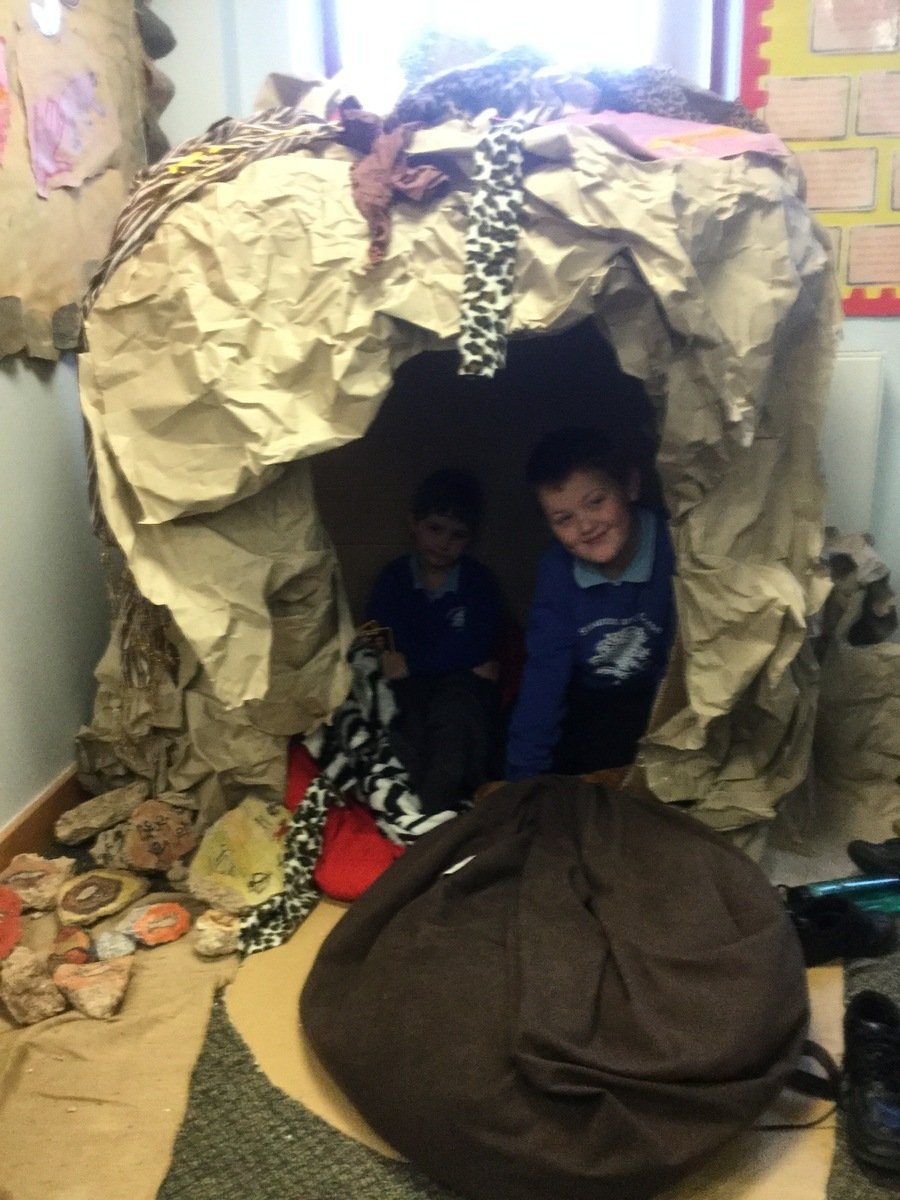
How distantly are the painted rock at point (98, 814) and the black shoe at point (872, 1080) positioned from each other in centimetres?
110

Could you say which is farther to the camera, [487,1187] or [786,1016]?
[786,1016]

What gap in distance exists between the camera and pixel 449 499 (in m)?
1.76

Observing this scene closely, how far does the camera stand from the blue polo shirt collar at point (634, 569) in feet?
5.03

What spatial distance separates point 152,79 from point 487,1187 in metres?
1.89

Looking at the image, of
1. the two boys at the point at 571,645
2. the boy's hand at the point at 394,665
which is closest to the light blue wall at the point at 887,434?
the two boys at the point at 571,645

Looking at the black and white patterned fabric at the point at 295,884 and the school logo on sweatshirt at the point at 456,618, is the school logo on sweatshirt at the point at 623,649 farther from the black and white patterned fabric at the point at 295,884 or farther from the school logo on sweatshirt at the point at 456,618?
the black and white patterned fabric at the point at 295,884

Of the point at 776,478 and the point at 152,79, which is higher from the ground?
the point at 152,79

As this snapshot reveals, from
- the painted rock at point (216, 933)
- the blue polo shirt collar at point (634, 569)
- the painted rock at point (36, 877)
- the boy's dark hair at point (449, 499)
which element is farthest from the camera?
the boy's dark hair at point (449, 499)

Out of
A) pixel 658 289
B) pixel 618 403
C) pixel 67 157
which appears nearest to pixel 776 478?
pixel 658 289

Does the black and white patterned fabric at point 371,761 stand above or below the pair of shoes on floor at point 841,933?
above

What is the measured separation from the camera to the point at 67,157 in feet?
5.25

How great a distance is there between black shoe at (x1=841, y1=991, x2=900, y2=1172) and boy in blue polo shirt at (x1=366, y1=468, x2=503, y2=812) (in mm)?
727

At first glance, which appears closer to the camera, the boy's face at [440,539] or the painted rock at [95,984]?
the painted rock at [95,984]

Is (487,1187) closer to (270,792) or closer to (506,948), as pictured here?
(506,948)
